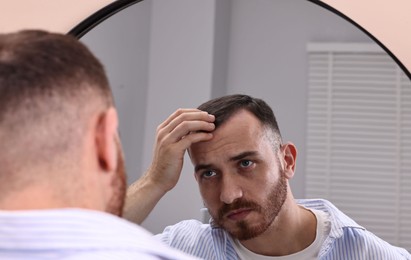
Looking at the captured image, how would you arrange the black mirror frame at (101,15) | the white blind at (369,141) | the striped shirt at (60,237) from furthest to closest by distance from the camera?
the black mirror frame at (101,15), the white blind at (369,141), the striped shirt at (60,237)

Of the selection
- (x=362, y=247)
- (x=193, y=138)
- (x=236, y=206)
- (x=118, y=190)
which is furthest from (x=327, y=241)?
(x=118, y=190)

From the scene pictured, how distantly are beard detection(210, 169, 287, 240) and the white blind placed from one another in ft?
0.25

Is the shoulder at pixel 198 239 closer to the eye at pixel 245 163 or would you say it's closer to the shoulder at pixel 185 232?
the shoulder at pixel 185 232

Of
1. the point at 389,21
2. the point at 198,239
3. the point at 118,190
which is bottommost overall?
the point at 198,239

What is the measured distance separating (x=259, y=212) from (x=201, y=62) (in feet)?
0.81

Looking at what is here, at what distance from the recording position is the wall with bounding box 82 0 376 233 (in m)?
0.96

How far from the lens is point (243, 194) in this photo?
976 millimetres

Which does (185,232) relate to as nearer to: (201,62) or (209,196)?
(209,196)

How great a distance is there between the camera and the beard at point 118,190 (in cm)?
61

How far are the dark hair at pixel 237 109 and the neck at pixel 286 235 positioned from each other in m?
0.13

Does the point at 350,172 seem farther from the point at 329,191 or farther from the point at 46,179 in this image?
the point at 46,179

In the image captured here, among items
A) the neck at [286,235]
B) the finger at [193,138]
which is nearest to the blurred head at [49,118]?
the finger at [193,138]

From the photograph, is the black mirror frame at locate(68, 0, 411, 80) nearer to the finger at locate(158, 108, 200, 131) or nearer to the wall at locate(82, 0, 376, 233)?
the wall at locate(82, 0, 376, 233)

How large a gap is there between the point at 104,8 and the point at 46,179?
0.59 meters
